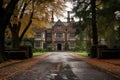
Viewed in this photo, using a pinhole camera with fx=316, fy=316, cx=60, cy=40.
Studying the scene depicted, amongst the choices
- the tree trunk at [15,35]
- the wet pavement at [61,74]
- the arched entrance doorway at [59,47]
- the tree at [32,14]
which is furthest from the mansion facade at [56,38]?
the wet pavement at [61,74]

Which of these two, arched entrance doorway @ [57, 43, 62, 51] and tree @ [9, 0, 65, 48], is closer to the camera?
tree @ [9, 0, 65, 48]

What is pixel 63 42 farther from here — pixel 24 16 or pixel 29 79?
pixel 29 79

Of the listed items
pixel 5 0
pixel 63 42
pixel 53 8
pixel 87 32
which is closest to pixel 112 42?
pixel 87 32

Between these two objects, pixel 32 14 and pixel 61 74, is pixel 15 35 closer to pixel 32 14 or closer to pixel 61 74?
pixel 32 14

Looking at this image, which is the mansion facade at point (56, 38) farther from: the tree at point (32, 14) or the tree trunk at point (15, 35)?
the tree trunk at point (15, 35)

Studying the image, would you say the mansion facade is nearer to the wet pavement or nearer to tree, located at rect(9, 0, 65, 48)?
tree, located at rect(9, 0, 65, 48)

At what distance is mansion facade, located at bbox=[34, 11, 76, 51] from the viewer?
104m

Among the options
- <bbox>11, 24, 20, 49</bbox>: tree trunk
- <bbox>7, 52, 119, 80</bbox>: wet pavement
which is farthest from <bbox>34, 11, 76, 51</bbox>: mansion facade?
<bbox>7, 52, 119, 80</bbox>: wet pavement

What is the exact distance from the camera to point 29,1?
1667 inches

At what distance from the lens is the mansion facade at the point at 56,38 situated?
104 meters

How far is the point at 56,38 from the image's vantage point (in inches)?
4210

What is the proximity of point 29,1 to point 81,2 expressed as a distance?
287 inches

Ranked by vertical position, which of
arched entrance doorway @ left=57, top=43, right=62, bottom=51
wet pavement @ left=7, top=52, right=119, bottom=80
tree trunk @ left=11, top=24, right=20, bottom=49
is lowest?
wet pavement @ left=7, top=52, right=119, bottom=80

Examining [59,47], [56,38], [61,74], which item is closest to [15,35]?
[61,74]
